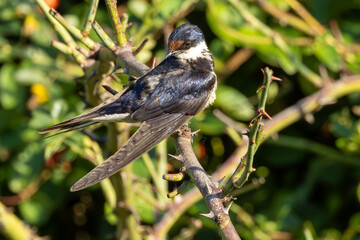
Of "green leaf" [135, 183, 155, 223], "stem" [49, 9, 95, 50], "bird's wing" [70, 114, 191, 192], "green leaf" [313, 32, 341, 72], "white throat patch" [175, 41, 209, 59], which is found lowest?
"green leaf" [135, 183, 155, 223]

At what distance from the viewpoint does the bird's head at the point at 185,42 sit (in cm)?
244

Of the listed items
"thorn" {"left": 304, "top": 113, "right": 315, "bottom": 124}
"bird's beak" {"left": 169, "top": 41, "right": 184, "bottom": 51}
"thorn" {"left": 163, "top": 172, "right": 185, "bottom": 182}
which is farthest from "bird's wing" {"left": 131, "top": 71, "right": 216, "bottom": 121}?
"thorn" {"left": 163, "top": 172, "right": 185, "bottom": 182}

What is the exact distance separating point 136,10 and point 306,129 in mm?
1102

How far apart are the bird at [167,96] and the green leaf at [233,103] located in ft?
1.16

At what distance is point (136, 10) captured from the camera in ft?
9.64

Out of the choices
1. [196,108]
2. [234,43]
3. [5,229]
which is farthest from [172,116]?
[5,229]

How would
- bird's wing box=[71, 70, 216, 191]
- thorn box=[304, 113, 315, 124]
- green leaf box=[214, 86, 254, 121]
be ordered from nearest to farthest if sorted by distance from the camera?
bird's wing box=[71, 70, 216, 191]
thorn box=[304, 113, 315, 124]
green leaf box=[214, 86, 254, 121]

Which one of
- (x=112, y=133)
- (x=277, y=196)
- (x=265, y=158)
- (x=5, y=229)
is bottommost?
(x=277, y=196)

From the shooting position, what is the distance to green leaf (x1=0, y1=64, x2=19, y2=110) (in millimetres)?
2938

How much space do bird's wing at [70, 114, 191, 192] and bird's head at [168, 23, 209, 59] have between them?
0.96ft

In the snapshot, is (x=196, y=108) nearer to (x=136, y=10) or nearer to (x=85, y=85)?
(x=85, y=85)

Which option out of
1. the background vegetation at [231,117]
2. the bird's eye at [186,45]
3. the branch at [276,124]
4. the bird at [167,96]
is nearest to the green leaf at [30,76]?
the background vegetation at [231,117]

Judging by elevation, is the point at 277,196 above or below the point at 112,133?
below

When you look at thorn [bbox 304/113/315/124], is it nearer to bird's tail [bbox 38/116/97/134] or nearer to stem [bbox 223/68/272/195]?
bird's tail [bbox 38/116/97/134]
